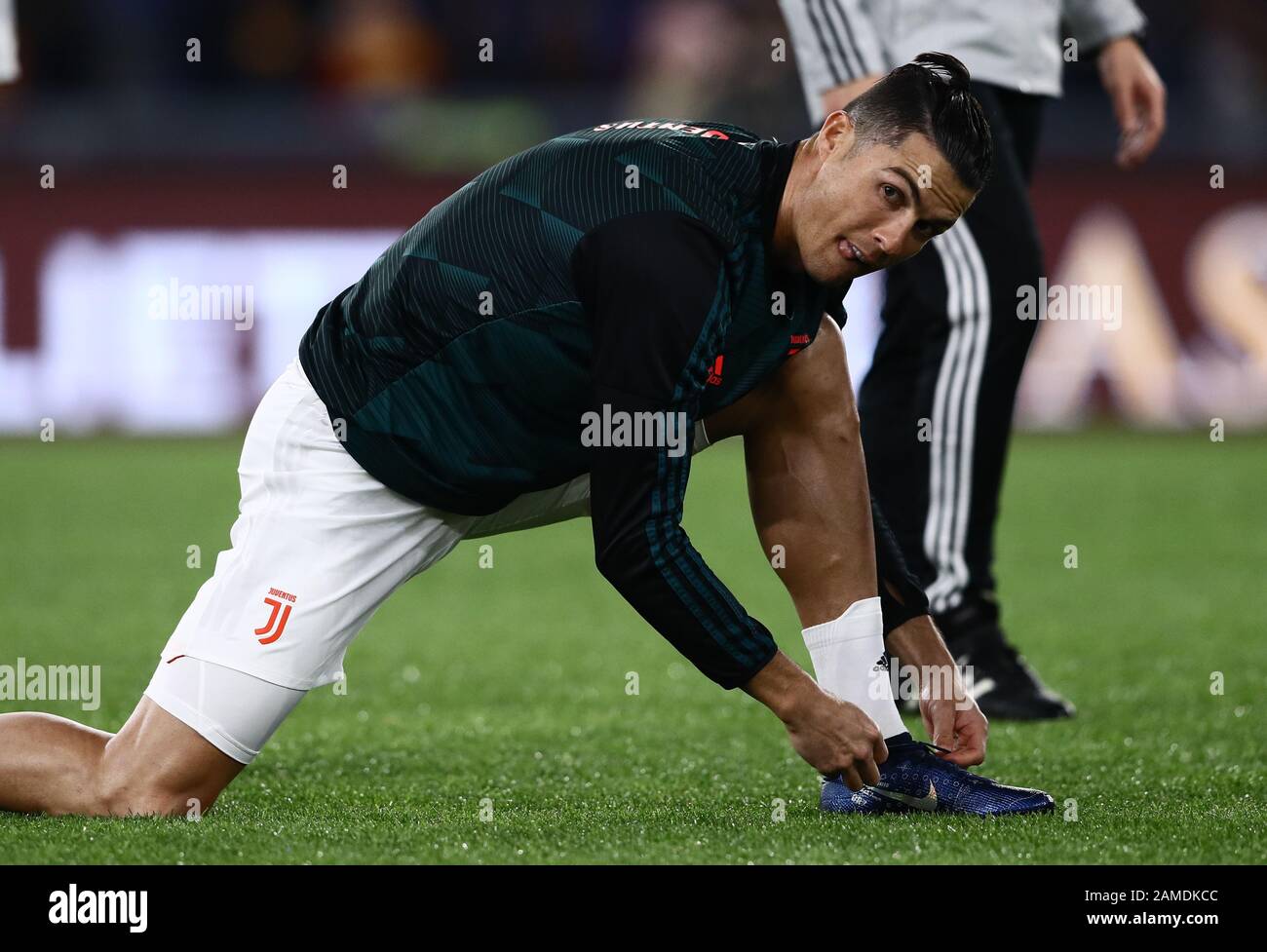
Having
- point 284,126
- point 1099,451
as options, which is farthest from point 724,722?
point 284,126

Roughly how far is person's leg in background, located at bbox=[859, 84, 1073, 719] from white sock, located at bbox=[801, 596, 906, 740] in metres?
0.85

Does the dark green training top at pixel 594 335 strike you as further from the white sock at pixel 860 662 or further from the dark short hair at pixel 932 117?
the white sock at pixel 860 662

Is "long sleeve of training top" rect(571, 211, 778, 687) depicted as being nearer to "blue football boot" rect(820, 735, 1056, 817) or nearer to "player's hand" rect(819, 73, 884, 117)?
"blue football boot" rect(820, 735, 1056, 817)

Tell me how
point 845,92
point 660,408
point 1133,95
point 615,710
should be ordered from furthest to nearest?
point 1133,95, point 615,710, point 845,92, point 660,408

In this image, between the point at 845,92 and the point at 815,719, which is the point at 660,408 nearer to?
the point at 815,719

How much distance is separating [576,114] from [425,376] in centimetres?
967

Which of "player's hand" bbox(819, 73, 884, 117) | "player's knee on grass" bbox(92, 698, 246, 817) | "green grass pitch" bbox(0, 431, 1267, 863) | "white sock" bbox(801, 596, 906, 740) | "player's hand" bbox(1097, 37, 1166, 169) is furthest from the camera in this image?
"player's hand" bbox(1097, 37, 1166, 169)

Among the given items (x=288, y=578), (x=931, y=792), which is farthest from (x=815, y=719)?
(x=288, y=578)

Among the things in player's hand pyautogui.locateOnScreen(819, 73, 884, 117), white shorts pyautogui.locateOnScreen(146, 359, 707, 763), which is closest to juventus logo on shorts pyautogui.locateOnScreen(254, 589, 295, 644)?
white shorts pyautogui.locateOnScreen(146, 359, 707, 763)

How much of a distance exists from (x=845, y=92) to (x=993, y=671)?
1.20 m

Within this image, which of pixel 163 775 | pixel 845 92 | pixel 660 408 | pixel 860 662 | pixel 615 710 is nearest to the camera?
pixel 660 408

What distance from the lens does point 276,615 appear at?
105 inches

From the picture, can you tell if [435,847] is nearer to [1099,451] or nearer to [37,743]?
[37,743]

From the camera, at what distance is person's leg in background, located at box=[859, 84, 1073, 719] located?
143 inches
